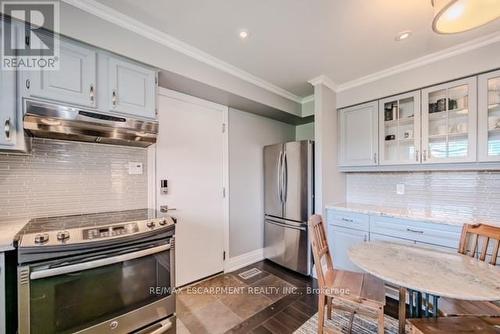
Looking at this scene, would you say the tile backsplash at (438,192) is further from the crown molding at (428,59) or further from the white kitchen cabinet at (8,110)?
the white kitchen cabinet at (8,110)

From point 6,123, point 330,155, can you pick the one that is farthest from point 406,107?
point 6,123

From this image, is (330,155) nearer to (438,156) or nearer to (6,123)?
(438,156)

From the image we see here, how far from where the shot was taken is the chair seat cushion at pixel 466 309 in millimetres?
1346

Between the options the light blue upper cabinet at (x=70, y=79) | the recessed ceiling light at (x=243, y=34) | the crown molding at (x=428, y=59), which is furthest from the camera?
the crown molding at (x=428, y=59)

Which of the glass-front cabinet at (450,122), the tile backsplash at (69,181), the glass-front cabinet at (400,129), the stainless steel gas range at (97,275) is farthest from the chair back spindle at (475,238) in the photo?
the tile backsplash at (69,181)

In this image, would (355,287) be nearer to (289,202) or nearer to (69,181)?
(289,202)

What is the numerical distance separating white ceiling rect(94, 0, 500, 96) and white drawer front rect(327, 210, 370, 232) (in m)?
1.67

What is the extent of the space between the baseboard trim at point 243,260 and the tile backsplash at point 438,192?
5.20 feet

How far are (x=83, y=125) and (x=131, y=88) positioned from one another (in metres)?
0.46

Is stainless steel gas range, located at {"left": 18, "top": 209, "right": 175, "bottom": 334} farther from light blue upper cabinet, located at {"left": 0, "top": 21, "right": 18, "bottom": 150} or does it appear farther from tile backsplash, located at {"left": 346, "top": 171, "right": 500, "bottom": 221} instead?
tile backsplash, located at {"left": 346, "top": 171, "right": 500, "bottom": 221}

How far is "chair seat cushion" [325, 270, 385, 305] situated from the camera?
146cm

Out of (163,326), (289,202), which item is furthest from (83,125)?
(289,202)

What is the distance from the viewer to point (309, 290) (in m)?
2.46

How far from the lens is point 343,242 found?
8.58ft
